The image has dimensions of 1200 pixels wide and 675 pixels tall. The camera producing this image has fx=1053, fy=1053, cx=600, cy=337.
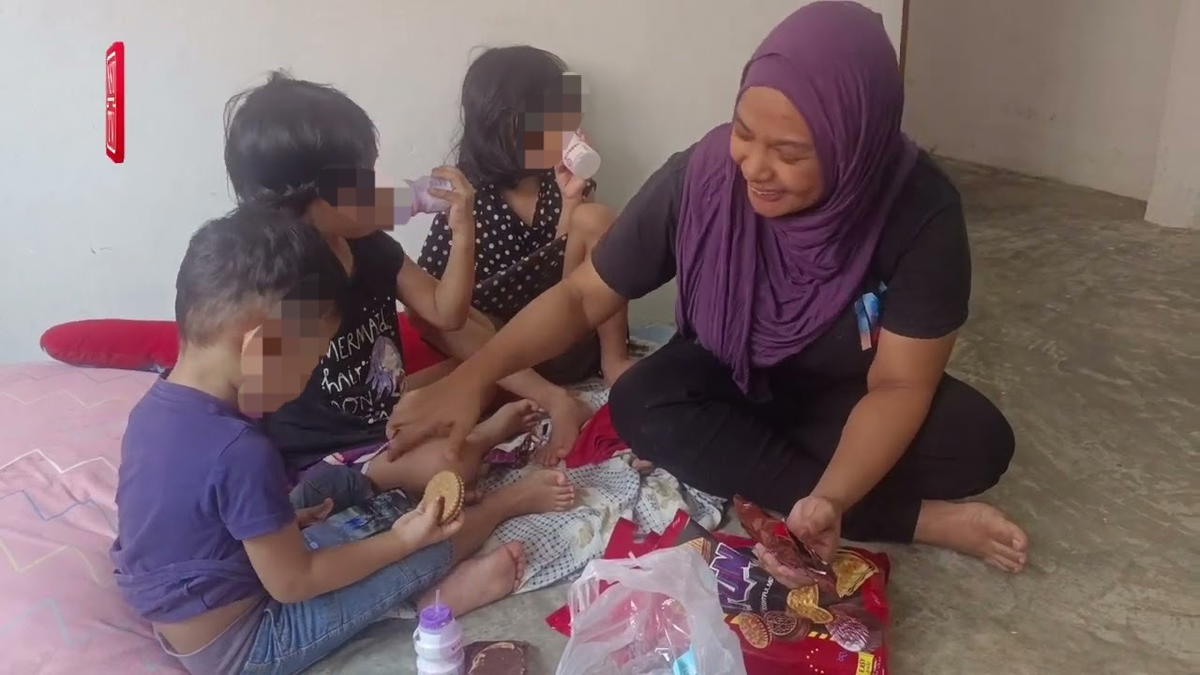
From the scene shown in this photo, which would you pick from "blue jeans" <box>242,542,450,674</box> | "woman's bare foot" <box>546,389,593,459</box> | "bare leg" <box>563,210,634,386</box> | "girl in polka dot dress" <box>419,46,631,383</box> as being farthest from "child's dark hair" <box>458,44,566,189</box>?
"blue jeans" <box>242,542,450,674</box>

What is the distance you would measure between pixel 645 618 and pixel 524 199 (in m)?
0.88

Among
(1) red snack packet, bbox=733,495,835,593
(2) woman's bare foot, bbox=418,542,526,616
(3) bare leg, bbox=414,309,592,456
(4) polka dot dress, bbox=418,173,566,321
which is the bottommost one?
(2) woman's bare foot, bbox=418,542,526,616

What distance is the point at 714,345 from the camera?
1403 mm

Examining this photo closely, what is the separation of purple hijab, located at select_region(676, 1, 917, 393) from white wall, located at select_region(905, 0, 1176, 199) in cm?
205

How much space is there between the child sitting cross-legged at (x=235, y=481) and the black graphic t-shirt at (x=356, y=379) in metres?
0.25

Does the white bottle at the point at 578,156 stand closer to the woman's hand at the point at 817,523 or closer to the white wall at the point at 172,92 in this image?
the white wall at the point at 172,92

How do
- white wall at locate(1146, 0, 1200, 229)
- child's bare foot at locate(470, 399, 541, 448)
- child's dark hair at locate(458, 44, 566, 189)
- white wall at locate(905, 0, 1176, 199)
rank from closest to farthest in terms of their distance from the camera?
child's bare foot at locate(470, 399, 541, 448) → child's dark hair at locate(458, 44, 566, 189) → white wall at locate(1146, 0, 1200, 229) → white wall at locate(905, 0, 1176, 199)

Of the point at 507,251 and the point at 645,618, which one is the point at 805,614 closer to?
the point at 645,618

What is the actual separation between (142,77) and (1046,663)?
153 cm

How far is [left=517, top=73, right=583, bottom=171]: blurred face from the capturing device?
5.62 feet

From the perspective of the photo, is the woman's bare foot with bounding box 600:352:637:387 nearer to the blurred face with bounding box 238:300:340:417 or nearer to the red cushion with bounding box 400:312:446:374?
the red cushion with bounding box 400:312:446:374

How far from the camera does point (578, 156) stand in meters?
1.71

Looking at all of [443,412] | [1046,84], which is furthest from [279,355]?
[1046,84]

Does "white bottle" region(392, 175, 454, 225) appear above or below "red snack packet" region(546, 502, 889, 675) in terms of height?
above
